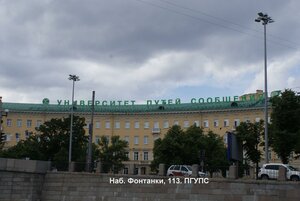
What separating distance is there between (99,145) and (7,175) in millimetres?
50226

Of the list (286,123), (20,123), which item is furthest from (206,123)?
(286,123)

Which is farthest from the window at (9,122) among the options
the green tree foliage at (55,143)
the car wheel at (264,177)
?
the car wheel at (264,177)

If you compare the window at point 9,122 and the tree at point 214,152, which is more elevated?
the window at point 9,122

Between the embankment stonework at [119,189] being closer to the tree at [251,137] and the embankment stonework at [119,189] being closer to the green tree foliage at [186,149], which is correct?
the tree at [251,137]

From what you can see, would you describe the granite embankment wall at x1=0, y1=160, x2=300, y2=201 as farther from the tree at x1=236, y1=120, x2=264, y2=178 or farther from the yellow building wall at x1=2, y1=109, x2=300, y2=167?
the yellow building wall at x1=2, y1=109, x2=300, y2=167

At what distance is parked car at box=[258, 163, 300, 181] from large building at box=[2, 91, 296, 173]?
74984mm

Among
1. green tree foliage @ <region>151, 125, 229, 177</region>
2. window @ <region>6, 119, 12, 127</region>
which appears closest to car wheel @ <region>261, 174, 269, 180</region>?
green tree foliage @ <region>151, 125, 229, 177</region>

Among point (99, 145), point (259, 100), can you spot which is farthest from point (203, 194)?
point (259, 100)

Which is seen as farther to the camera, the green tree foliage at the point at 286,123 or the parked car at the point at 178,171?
the green tree foliage at the point at 286,123

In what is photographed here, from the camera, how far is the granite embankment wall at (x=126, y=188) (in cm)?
3581

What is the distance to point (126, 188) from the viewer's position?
1651 inches

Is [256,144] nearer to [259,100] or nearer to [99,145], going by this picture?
[99,145]

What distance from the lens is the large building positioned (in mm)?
118000

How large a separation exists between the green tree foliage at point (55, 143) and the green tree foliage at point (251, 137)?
78.2 feet
